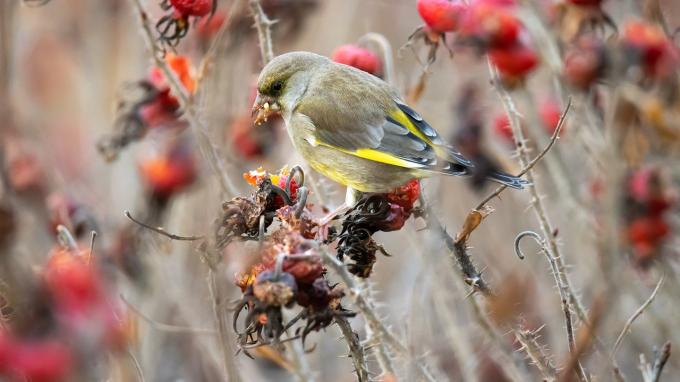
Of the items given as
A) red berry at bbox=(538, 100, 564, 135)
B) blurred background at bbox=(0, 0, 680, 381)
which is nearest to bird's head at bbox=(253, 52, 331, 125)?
blurred background at bbox=(0, 0, 680, 381)

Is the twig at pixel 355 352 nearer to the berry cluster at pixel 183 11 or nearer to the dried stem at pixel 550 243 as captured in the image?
the dried stem at pixel 550 243

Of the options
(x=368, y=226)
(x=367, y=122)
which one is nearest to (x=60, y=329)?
(x=368, y=226)

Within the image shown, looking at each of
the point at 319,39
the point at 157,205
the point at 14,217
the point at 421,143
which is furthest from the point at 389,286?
the point at 14,217

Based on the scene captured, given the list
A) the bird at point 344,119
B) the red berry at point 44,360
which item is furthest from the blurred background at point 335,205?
the bird at point 344,119

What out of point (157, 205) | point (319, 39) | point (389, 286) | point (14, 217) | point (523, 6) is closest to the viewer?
point (14, 217)

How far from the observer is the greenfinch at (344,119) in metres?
3.27

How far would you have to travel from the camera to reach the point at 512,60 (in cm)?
319

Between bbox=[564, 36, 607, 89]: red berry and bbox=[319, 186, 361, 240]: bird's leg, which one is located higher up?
bbox=[564, 36, 607, 89]: red berry

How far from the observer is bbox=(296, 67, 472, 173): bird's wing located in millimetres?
3275

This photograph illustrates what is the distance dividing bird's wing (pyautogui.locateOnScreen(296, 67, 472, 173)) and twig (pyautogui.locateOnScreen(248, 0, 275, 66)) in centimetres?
27

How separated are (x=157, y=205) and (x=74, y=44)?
3.12m

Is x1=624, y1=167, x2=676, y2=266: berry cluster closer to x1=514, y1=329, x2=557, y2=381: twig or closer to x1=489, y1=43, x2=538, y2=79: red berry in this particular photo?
x1=489, y1=43, x2=538, y2=79: red berry

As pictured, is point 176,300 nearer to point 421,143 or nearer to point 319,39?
point 421,143

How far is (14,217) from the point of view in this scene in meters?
2.57
